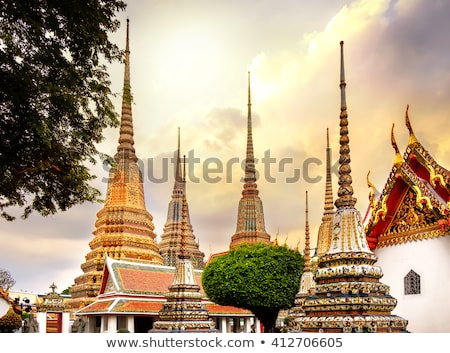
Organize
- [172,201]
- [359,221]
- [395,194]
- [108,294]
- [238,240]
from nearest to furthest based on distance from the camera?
[359,221]
[395,194]
[108,294]
[238,240]
[172,201]

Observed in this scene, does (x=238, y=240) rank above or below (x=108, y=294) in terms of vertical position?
above

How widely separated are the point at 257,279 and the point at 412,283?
38.4 feet

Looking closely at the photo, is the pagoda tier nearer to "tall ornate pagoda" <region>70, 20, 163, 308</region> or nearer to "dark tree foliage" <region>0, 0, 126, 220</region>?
"dark tree foliage" <region>0, 0, 126, 220</region>

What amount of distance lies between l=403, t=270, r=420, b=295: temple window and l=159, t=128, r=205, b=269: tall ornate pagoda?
Answer: 29.4 metres

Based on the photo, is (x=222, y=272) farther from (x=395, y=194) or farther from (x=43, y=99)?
(x=43, y=99)

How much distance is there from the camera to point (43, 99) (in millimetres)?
8891

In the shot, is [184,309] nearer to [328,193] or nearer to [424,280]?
[424,280]

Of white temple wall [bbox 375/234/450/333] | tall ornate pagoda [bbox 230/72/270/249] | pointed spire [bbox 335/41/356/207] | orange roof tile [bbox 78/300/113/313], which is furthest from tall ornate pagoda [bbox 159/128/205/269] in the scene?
pointed spire [bbox 335/41/356/207]

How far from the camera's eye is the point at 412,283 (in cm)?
1142

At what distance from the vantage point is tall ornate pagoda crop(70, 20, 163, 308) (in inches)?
1180

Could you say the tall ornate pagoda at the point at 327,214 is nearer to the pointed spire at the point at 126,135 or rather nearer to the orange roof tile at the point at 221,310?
the orange roof tile at the point at 221,310

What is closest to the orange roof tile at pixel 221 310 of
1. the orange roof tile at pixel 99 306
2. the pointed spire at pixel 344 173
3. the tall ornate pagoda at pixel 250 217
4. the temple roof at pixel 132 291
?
the temple roof at pixel 132 291
